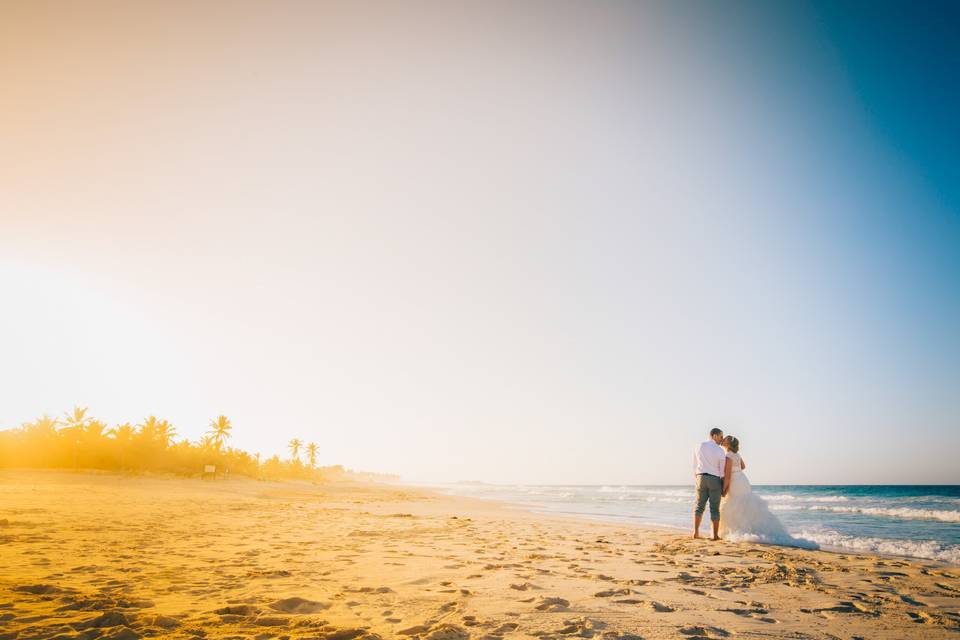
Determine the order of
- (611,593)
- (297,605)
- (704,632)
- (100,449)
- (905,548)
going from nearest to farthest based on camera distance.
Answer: (704,632)
(297,605)
(611,593)
(905,548)
(100,449)

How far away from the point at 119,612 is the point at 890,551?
40.2ft

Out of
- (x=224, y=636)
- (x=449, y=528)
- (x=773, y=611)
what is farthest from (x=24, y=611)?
(x=449, y=528)

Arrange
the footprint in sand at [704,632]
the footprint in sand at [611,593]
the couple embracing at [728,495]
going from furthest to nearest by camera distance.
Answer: the couple embracing at [728,495]
the footprint in sand at [611,593]
the footprint in sand at [704,632]

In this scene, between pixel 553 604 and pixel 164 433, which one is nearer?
pixel 553 604

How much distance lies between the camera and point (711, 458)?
9.12 meters

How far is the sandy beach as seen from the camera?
3279 millimetres

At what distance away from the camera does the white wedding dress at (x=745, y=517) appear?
8.60 m

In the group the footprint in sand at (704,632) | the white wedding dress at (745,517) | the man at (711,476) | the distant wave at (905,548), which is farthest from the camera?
the man at (711,476)

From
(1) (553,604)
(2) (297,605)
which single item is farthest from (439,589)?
(2) (297,605)

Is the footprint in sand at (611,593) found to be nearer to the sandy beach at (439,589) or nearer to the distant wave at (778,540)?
the sandy beach at (439,589)

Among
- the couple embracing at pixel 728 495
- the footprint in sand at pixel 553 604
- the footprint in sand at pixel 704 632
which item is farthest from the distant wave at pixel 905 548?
the footprint in sand at pixel 553 604

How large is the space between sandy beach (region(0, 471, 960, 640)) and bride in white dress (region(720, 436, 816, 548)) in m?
0.90

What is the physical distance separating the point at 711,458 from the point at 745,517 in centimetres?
138

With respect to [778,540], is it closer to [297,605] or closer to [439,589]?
[439,589]
